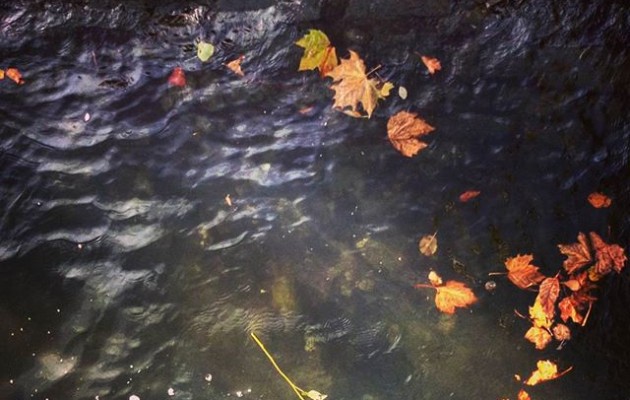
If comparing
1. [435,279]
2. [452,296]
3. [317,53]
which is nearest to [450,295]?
[452,296]

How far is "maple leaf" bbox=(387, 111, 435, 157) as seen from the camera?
3.31m

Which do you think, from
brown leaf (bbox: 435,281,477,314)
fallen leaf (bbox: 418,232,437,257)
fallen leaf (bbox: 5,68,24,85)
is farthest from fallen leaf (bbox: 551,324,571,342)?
fallen leaf (bbox: 5,68,24,85)

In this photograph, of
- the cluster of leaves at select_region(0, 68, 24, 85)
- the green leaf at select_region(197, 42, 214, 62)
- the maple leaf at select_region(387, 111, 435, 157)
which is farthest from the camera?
the maple leaf at select_region(387, 111, 435, 157)

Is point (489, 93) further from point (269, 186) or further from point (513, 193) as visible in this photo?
point (269, 186)

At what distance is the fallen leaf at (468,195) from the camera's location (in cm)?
332

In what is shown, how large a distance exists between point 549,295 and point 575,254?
1.16 ft

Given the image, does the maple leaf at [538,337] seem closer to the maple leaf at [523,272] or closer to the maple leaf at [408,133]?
the maple leaf at [523,272]

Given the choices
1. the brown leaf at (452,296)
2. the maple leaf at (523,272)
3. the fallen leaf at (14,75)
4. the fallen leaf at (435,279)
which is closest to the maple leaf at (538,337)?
the maple leaf at (523,272)

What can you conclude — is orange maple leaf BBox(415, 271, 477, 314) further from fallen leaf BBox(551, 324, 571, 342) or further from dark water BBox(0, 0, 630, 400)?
fallen leaf BBox(551, 324, 571, 342)

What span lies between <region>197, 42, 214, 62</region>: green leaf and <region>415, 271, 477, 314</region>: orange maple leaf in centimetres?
223

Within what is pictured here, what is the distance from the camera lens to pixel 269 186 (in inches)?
129

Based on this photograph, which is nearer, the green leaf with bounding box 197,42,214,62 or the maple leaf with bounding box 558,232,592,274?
the green leaf with bounding box 197,42,214,62

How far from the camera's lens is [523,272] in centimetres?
336

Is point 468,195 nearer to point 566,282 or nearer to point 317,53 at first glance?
point 566,282
